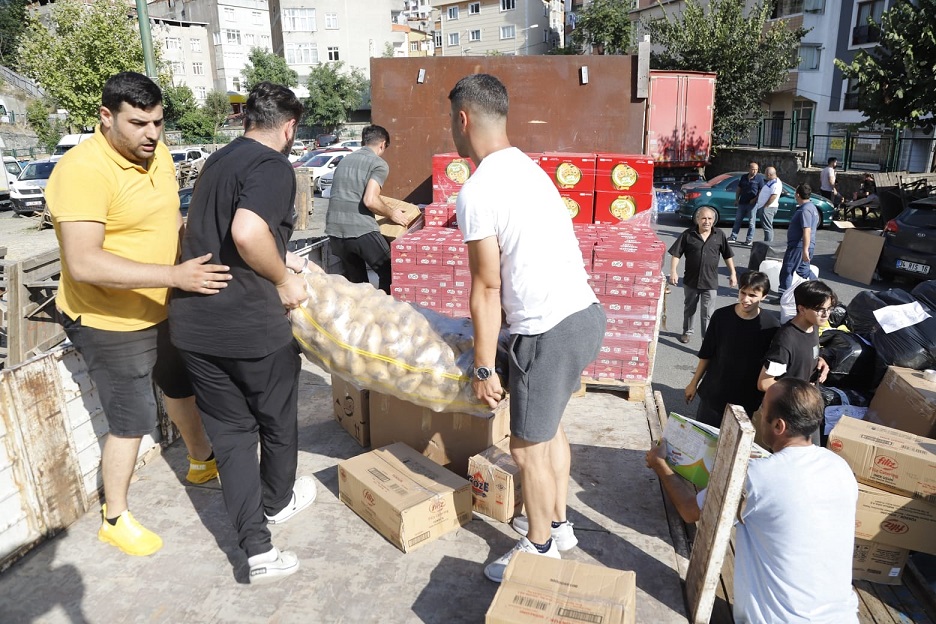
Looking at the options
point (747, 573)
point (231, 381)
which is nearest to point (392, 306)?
point (231, 381)

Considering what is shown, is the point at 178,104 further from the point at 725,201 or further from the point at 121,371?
the point at 121,371

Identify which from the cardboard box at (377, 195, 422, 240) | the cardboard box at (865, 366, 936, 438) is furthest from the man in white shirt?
the cardboard box at (865, 366, 936, 438)

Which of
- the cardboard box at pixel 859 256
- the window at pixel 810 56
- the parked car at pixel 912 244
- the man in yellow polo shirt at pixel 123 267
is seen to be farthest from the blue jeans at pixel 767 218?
the window at pixel 810 56

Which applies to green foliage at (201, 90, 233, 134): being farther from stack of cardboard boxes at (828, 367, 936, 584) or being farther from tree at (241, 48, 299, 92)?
stack of cardboard boxes at (828, 367, 936, 584)

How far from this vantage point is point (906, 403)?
4.21 meters

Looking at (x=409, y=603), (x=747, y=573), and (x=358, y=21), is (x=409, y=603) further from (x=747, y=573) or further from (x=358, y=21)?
(x=358, y=21)

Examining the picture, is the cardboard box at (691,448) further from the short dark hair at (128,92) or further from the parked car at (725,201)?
the parked car at (725,201)

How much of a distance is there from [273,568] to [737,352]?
3255mm

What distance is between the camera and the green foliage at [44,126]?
38.2m

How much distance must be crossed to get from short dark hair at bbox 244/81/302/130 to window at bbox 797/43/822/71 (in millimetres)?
35152

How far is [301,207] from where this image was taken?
54.7 ft

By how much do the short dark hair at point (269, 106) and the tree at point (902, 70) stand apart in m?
15.8

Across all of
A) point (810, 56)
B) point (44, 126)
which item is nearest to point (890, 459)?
point (810, 56)

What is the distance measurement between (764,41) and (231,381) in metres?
26.0
